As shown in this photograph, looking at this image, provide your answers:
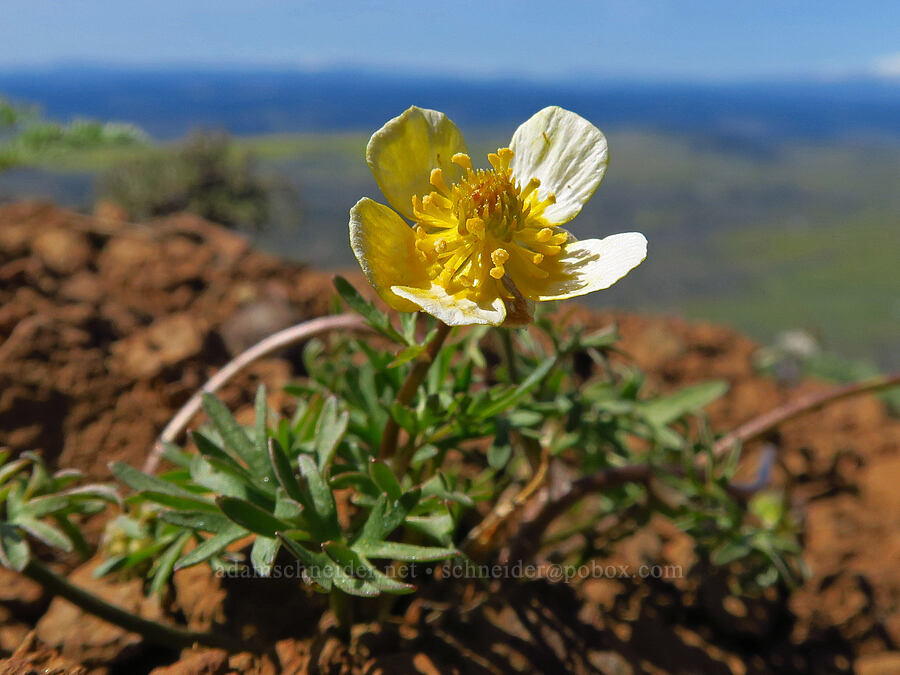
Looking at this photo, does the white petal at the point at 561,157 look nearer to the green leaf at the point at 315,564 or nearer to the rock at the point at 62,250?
the green leaf at the point at 315,564

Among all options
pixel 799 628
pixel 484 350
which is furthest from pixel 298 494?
pixel 799 628

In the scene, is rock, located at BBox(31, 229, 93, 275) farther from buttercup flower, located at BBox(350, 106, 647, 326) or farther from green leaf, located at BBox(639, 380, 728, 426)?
green leaf, located at BBox(639, 380, 728, 426)

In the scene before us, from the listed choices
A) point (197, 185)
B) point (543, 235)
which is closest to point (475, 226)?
point (543, 235)

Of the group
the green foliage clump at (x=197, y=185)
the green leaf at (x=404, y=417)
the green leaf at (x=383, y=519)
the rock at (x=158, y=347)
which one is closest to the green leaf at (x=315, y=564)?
the green leaf at (x=383, y=519)

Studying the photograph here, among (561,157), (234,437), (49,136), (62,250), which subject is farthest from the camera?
(49,136)

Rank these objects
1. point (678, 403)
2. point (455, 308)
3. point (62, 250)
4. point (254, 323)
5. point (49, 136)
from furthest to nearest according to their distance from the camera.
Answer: point (49, 136) → point (62, 250) → point (254, 323) → point (678, 403) → point (455, 308)

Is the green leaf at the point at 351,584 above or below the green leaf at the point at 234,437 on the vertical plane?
below

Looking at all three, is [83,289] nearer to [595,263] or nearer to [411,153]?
[411,153]
